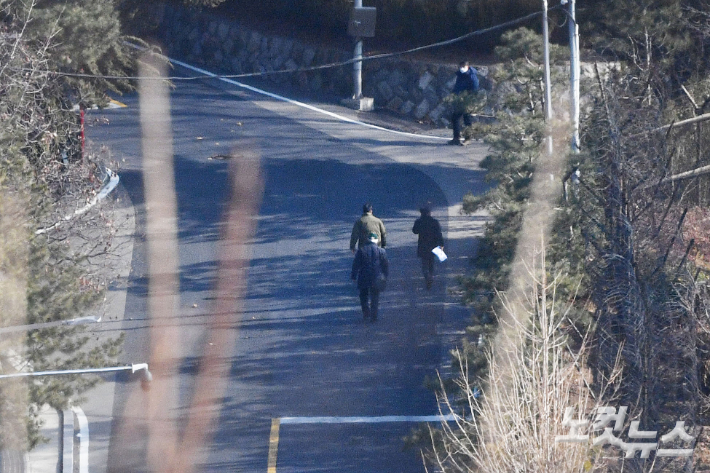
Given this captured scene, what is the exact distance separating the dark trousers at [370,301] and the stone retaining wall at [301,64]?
10.0 metres

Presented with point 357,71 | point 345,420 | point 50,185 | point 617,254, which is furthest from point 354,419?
point 357,71

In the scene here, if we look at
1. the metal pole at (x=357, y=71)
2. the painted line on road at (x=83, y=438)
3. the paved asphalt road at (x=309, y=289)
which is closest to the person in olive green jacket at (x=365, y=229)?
the paved asphalt road at (x=309, y=289)

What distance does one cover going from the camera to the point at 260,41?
2742 cm

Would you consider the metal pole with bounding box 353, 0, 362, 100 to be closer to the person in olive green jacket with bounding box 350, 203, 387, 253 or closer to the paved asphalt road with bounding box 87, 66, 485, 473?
the paved asphalt road with bounding box 87, 66, 485, 473

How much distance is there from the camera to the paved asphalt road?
11109mm

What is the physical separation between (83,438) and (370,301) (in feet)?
14.7

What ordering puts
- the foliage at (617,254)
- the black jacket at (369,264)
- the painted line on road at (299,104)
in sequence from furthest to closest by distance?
1. the painted line on road at (299,104)
2. the black jacket at (369,264)
3. the foliage at (617,254)

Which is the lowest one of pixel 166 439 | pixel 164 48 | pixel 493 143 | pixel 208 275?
pixel 166 439

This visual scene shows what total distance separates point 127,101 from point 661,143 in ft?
51.7

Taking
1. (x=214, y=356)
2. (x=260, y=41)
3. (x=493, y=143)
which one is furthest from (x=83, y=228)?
(x=260, y=41)

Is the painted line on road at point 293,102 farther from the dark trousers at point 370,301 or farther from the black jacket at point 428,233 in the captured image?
the dark trousers at point 370,301

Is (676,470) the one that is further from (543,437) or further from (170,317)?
(170,317)

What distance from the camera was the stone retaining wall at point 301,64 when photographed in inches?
921

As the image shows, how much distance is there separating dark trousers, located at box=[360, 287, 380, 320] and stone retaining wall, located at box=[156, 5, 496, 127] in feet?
32.8
